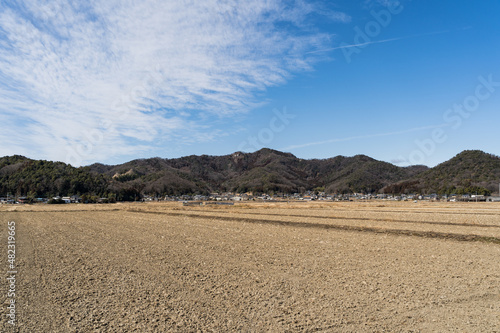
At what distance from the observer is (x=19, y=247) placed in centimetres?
1562

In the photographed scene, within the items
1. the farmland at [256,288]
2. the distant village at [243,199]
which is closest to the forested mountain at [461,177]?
the distant village at [243,199]

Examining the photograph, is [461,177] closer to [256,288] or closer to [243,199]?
[243,199]

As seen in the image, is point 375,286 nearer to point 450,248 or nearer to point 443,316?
point 443,316

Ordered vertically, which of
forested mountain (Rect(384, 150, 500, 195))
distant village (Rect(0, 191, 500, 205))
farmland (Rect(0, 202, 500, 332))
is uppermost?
forested mountain (Rect(384, 150, 500, 195))

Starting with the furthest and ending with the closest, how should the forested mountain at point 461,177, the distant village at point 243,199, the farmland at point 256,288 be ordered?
the forested mountain at point 461,177
the distant village at point 243,199
the farmland at point 256,288

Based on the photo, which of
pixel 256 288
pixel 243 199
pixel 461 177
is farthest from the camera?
pixel 243 199

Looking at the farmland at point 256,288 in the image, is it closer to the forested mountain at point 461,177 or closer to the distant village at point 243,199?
the distant village at point 243,199

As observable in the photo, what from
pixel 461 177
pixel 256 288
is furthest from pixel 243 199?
pixel 256 288

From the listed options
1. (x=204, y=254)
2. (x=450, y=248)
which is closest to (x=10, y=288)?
(x=204, y=254)

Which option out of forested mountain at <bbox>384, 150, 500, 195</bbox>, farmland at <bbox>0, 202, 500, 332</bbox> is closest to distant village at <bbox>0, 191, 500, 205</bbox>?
forested mountain at <bbox>384, 150, 500, 195</bbox>

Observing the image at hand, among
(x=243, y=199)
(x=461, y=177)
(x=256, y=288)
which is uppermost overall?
(x=461, y=177)

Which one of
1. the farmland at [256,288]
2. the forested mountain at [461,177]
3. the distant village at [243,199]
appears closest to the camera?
the farmland at [256,288]

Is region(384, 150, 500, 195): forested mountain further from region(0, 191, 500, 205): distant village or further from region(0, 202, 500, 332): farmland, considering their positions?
region(0, 202, 500, 332): farmland

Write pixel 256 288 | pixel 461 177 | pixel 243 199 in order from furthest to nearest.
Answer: pixel 243 199, pixel 461 177, pixel 256 288
